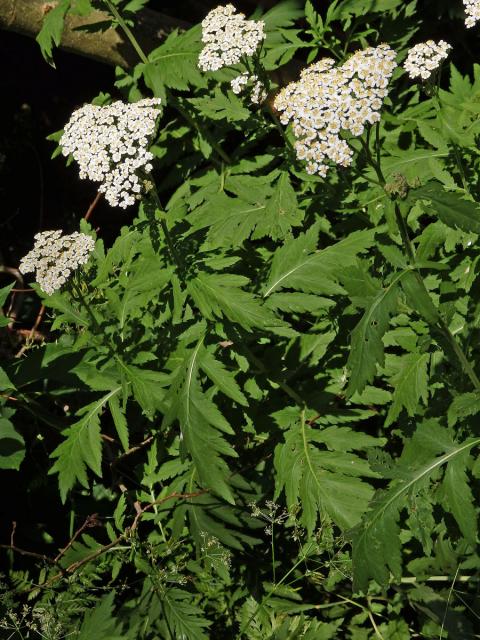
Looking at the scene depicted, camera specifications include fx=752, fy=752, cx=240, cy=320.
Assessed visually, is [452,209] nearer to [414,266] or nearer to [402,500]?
[414,266]

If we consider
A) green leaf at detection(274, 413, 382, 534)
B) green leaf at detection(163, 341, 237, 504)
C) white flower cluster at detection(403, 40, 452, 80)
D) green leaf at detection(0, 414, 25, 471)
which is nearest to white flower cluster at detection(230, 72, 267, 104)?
white flower cluster at detection(403, 40, 452, 80)

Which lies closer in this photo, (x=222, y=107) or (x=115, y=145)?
(x=115, y=145)

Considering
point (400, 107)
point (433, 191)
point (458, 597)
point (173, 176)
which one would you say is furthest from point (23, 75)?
point (458, 597)

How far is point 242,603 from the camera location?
387cm

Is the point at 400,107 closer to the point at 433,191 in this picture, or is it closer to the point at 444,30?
the point at 444,30

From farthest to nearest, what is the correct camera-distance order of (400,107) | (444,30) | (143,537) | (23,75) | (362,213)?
(23,75) → (444,30) → (400,107) → (143,537) → (362,213)

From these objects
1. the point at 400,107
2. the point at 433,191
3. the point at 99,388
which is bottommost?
the point at 99,388

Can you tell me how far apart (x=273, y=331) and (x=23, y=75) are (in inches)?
155

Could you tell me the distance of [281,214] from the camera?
3586 mm

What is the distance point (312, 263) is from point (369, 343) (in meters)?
0.87

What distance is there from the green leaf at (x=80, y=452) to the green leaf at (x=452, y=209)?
65.5 inches

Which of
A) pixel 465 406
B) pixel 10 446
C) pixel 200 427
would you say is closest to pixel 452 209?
pixel 465 406

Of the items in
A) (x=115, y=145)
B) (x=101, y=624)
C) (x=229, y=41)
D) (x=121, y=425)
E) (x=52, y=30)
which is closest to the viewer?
(x=115, y=145)

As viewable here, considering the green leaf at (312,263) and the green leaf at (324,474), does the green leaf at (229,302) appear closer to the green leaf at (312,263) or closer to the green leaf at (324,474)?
the green leaf at (312,263)
